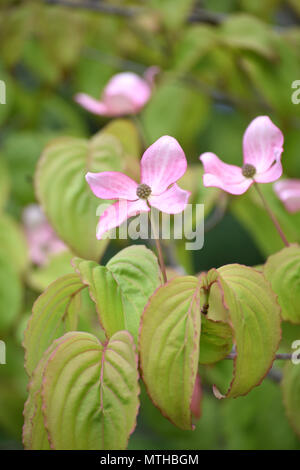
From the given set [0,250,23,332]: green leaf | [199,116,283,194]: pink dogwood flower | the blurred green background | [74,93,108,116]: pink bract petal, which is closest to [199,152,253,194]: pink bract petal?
[199,116,283,194]: pink dogwood flower

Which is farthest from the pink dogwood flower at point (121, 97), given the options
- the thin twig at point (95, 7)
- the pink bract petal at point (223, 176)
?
the pink bract petal at point (223, 176)

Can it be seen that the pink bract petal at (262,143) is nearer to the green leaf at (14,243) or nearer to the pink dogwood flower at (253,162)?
the pink dogwood flower at (253,162)

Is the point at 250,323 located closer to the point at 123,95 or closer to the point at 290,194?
the point at 290,194

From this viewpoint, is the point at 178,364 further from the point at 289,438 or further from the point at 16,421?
the point at 16,421

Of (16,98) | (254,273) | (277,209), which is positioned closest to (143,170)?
(254,273)

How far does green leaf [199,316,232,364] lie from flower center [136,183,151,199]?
0.11 meters

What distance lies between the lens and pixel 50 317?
44 cm

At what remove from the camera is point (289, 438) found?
83cm

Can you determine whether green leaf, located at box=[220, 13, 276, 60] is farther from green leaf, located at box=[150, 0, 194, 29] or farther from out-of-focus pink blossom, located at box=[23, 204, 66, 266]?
out-of-focus pink blossom, located at box=[23, 204, 66, 266]

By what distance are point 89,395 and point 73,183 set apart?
31cm

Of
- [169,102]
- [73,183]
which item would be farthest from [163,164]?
[169,102]

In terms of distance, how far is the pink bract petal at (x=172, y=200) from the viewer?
406 mm

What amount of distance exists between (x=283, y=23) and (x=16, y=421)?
3.91ft

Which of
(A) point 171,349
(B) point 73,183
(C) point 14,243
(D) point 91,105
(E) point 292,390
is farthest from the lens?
(C) point 14,243
